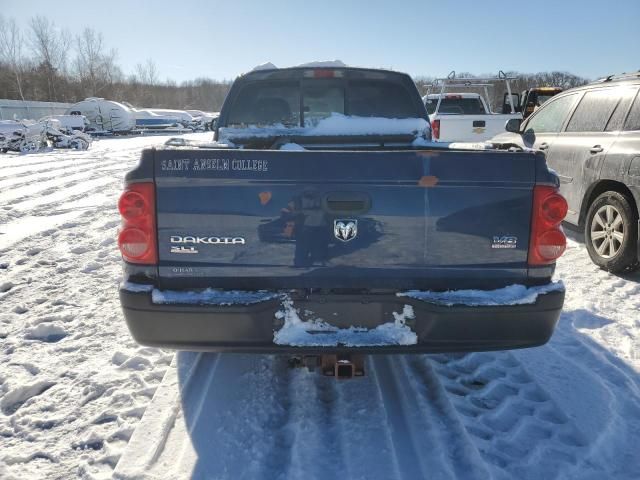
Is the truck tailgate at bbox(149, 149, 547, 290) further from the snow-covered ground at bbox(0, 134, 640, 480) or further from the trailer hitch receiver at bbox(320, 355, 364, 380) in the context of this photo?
the snow-covered ground at bbox(0, 134, 640, 480)

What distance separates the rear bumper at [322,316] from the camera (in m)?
2.34

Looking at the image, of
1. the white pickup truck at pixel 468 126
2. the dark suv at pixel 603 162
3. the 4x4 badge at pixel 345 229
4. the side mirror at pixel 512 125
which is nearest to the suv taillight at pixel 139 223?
the 4x4 badge at pixel 345 229

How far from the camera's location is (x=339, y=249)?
2.37 meters

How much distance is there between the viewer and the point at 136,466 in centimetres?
228

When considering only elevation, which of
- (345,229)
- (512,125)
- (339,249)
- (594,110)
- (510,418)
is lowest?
(510,418)

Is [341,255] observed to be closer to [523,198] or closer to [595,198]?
[523,198]

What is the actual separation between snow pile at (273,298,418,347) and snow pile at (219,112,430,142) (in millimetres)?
2112

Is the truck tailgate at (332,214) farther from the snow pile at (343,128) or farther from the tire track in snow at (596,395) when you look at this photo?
the snow pile at (343,128)

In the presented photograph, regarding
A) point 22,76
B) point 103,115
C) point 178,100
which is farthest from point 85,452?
point 178,100

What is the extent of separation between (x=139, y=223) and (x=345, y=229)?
103 cm

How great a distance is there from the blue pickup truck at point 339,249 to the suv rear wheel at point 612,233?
3.05 meters

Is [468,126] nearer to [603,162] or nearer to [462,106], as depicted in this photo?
[462,106]

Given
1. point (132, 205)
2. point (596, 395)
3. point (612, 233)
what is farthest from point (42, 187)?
point (596, 395)

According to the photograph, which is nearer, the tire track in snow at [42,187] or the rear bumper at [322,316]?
the rear bumper at [322,316]
